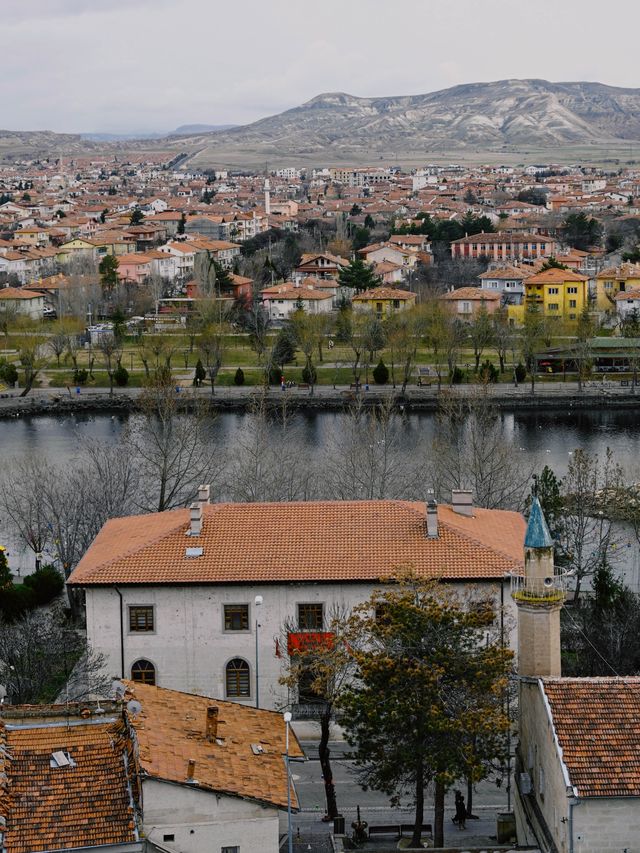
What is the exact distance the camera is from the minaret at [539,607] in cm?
1512

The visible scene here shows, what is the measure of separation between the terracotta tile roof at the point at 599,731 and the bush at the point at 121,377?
4135 cm

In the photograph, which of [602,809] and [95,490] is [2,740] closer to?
[602,809]

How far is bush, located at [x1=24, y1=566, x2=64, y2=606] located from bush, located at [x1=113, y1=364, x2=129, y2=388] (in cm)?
2883

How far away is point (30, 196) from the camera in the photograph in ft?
504

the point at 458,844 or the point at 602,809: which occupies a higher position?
the point at 602,809

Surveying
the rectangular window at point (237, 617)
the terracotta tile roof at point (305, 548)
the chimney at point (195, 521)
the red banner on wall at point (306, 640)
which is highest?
the chimney at point (195, 521)

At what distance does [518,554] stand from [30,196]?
141 meters

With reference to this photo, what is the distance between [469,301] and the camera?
64.9 metres

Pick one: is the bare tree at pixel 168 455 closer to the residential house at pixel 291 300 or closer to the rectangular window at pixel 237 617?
the rectangular window at pixel 237 617

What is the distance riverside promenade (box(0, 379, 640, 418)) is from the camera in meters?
50.5

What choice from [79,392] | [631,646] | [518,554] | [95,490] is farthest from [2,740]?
[79,392]

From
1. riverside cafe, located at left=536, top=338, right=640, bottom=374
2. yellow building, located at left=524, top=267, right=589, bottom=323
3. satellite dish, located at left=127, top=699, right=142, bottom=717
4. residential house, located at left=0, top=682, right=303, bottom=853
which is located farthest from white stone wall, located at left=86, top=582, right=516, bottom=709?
yellow building, located at left=524, top=267, right=589, bottom=323

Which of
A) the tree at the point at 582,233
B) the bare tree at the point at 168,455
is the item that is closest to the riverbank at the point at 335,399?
the bare tree at the point at 168,455

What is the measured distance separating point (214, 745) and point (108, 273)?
62.4 meters
